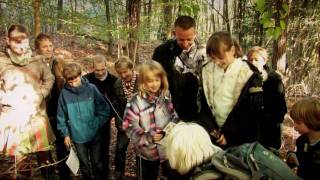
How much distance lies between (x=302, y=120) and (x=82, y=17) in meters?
7.32

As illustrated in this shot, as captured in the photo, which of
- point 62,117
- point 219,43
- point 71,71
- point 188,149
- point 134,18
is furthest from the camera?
point 134,18

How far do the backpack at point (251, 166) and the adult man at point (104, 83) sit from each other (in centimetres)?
218

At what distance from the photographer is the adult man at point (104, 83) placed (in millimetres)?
4473

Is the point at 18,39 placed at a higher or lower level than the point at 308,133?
higher

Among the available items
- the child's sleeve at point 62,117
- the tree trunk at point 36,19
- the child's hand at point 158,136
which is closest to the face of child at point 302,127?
the child's hand at point 158,136

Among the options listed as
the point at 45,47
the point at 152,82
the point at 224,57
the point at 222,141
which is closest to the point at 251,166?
the point at 222,141

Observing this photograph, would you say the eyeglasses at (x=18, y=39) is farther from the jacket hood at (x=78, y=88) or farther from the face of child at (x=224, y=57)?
the face of child at (x=224, y=57)

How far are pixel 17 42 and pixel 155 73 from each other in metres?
1.46

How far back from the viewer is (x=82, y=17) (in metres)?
9.14

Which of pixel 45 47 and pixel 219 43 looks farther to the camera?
pixel 45 47

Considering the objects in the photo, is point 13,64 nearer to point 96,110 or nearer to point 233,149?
point 96,110

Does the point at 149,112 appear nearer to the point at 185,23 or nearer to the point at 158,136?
the point at 158,136

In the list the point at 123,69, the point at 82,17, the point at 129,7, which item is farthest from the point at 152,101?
the point at 82,17

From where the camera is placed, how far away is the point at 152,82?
11.7 feet
